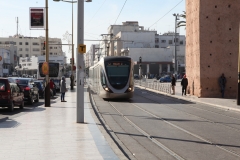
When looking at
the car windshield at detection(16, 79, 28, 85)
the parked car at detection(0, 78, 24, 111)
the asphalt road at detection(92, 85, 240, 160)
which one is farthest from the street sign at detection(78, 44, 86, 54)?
the car windshield at detection(16, 79, 28, 85)

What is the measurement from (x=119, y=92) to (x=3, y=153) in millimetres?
20952

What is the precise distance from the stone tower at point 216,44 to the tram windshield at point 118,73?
6781 mm

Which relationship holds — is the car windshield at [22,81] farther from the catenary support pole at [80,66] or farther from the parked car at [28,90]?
the catenary support pole at [80,66]

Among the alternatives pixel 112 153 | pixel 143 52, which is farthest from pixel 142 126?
pixel 143 52

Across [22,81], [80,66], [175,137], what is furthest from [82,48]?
[22,81]

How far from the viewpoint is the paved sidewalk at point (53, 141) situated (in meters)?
9.52

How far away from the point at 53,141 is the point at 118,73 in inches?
761

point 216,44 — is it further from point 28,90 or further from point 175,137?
point 175,137

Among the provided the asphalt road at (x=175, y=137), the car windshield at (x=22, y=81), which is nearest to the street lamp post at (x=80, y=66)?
the asphalt road at (x=175, y=137)

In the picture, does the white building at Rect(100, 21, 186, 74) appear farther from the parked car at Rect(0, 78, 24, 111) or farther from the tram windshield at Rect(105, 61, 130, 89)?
the parked car at Rect(0, 78, 24, 111)

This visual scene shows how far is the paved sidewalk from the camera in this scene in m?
9.52

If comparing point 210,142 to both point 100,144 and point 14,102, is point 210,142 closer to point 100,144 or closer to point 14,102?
point 100,144

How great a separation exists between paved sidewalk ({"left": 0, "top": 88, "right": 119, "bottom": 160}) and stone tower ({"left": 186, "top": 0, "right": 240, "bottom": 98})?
1915 centimetres

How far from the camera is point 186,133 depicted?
14.2 metres
